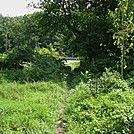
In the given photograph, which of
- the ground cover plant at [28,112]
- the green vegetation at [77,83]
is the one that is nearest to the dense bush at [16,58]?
the green vegetation at [77,83]

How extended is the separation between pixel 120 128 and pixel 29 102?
3.74m

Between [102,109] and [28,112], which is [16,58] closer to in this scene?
[28,112]

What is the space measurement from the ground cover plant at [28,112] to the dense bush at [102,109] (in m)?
0.50

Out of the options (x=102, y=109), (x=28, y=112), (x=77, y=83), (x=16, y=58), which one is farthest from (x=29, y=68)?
(x=102, y=109)

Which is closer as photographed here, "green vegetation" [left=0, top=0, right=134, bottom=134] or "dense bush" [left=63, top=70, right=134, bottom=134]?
"dense bush" [left=63, top=70, right=134, bottom=134]

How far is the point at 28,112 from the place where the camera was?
29.1 ft

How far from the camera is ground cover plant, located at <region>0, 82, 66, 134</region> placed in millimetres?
7793

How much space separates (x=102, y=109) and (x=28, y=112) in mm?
2014

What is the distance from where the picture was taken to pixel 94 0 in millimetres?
24656

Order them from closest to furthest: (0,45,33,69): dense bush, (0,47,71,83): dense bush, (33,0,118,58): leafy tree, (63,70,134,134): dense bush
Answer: (63,70,134,134): dense bush < (0,47,71,83): dense bush < (33,0,118,58): leafy tree < (0,45,33,69): dense bush

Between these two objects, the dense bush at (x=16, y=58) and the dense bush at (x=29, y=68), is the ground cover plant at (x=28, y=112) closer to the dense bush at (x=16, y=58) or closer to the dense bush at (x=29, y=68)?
the dense bush at (x=29, y=68)

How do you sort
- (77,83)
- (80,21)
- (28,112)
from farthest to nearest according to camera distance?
(80,21) < (77,83) < (28,112)

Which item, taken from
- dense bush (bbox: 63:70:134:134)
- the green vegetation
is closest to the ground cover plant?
the green vegetation

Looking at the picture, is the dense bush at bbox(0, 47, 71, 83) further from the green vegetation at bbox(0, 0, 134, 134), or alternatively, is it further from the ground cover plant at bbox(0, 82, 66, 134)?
the ground cover plant at bbox(0, 82, 66, 134)
